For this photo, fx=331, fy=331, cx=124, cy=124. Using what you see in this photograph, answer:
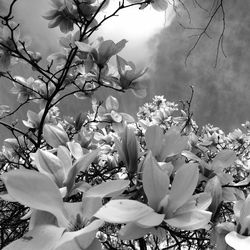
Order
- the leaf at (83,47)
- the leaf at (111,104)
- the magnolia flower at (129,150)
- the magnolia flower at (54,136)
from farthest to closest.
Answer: the leaf at (111,104) < the leaf at (83,47) < the magnolia flower at (54,136) < the magnolia flower at (129,150)

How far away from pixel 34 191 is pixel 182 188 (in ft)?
0.62

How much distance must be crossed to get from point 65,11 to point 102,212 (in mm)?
1009

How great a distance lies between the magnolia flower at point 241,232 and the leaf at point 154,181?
3.8 inches

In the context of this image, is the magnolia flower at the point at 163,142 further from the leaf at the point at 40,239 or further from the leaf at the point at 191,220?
the leaf at the point at 40,239

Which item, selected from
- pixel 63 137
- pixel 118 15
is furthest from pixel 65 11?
pixel 63 137

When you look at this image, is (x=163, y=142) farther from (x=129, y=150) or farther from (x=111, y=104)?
(x=111, y=104)

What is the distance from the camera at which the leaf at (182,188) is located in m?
0.43

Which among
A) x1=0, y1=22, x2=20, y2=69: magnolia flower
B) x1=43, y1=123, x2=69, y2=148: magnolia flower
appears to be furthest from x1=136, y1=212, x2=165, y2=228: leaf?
x1=0, y1=22, x2=20, y2=69: magnolia flower

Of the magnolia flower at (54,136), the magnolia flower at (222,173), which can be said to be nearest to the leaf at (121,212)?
the magnolia flower at (222,173)

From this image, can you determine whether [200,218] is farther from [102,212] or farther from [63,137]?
[63,137]

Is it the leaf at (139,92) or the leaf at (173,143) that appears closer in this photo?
the leaf at (173,143)

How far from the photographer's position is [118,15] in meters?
1.28

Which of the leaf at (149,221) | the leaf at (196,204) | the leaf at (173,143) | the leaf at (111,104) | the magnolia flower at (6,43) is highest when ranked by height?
the magnolia flower at (6,43)

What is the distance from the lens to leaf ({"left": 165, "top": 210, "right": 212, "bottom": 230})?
15.6 inches
